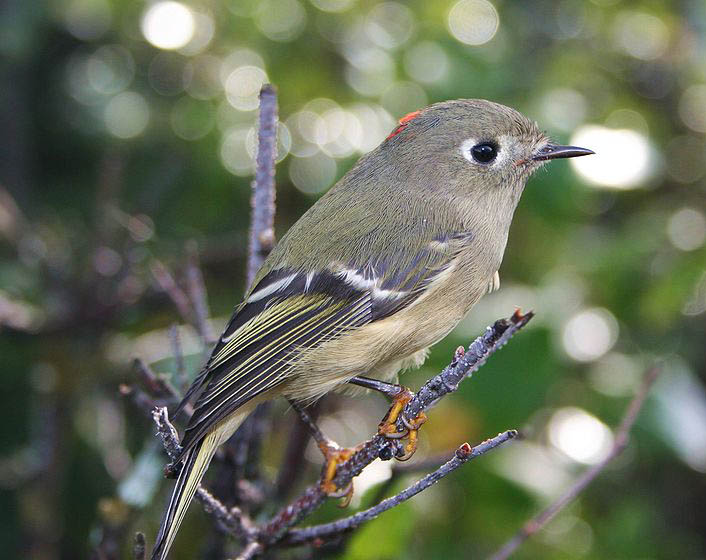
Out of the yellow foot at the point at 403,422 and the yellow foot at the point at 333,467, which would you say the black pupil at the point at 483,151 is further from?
the yellow foot at the point at 333,467

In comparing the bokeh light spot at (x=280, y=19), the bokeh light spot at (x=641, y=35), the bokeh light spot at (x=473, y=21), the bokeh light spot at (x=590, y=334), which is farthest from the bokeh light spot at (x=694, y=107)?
the bokeh light spot at (x=280, y=19)

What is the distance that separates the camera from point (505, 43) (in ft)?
7.53

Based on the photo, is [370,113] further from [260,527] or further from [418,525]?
[260,527]

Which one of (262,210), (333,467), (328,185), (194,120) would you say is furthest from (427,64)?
(333,467)

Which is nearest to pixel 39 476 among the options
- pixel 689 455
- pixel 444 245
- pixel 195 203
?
pixel 195 203

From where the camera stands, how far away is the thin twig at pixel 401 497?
110 cm

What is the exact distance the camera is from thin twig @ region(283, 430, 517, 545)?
43.4 inches

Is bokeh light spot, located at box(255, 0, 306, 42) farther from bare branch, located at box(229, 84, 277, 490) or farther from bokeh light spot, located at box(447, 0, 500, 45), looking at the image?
bare branch, located at box(229, 84, 277, 490)

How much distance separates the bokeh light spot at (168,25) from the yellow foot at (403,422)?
1.10 meters

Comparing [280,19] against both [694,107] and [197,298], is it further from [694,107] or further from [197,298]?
[694,107]

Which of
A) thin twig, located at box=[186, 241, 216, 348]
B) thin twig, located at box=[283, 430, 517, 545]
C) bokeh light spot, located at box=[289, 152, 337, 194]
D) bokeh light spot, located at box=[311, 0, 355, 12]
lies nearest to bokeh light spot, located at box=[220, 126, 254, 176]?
bokeh light spot, located at box=[289, 152, 337, 194]

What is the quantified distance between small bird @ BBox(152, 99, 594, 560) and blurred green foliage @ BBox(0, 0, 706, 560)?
19cm

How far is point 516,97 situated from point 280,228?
69 cm

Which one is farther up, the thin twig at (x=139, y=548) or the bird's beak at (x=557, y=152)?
the bird's beak at (x=557, y=152)
